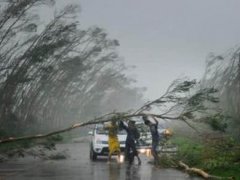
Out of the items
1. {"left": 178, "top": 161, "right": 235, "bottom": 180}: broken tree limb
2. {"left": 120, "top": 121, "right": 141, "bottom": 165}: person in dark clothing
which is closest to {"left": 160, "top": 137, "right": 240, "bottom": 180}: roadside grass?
{"left": 178, "top": 161, "right": 235, "bottom": 180}: broken tree limb

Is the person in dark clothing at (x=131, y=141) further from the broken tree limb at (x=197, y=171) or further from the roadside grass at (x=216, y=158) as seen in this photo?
the broken tree limb at (x=197, y=171)

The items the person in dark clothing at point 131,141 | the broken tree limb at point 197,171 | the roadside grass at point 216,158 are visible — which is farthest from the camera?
the person in dark clothing at point 131,141

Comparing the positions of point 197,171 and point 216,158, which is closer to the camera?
point 197,171

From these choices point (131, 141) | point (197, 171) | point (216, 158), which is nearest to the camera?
point (197, 171)

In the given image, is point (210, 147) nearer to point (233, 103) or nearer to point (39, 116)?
point (233, 103)

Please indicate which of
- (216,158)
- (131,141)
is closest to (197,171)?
(216,158)

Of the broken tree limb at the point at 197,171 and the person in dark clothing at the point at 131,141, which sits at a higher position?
the person in dark clothing at the point at 131,141

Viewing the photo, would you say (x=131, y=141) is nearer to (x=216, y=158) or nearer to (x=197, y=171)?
(x=216, y=158)

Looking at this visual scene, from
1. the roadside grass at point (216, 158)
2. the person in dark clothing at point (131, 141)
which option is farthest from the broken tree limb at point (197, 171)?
the person in dark clothing at point (131, 141)

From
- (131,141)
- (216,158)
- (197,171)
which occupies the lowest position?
(197,171)

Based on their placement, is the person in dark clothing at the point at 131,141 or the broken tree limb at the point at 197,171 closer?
the broken tree limb at the point at 197,171

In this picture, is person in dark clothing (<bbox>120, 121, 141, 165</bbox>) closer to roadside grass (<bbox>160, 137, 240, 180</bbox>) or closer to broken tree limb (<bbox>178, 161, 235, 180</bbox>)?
roadside grass (<bbox>160, 137, 240, 180</bbox>)

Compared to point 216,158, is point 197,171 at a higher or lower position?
lower

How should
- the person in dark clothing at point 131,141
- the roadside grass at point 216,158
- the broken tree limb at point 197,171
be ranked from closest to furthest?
the broken tree limb at point 197,171
the roadside grass at point 216,158
the person in dark clothing at point 131,141
